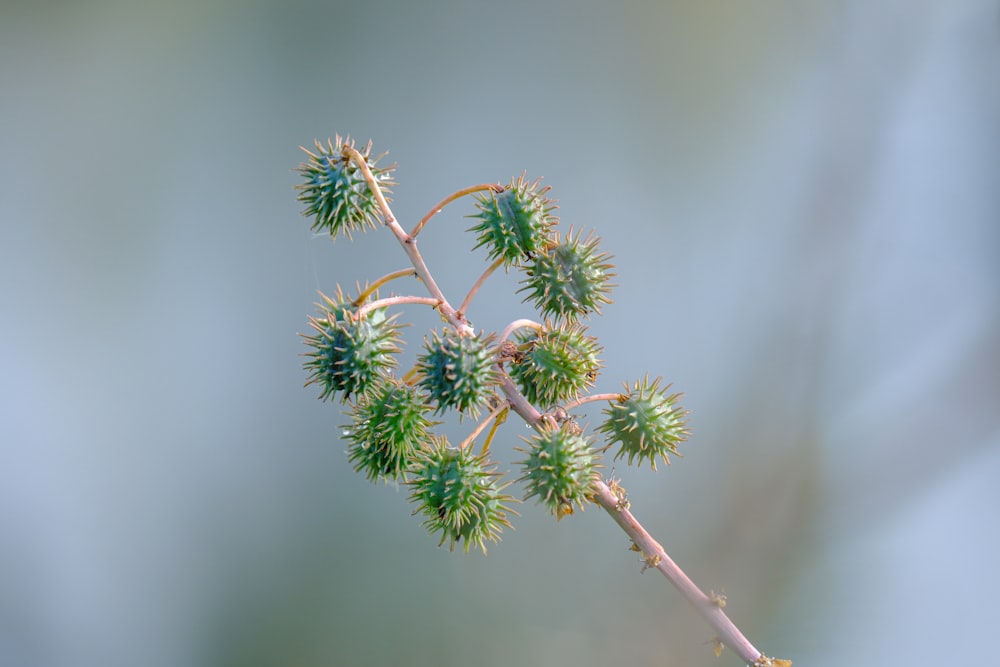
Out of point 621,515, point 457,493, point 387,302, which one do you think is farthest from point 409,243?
point 621,515

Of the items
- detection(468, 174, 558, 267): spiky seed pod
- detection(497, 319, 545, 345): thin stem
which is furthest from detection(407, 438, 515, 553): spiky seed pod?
detection(468, 174, 558, 267): spiky seed pod

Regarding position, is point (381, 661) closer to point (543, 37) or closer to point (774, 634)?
point (774, 634)

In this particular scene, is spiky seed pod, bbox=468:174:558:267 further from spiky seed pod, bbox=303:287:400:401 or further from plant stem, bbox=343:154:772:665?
spiky seed pod, bbox=303:287:400:401

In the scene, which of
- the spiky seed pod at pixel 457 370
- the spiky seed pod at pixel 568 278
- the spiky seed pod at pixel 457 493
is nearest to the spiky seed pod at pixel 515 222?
the spiky seed pod at pixel 568 278

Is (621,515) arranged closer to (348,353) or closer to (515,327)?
(515,327)

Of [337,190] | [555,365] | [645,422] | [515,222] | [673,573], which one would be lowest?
[673,573]

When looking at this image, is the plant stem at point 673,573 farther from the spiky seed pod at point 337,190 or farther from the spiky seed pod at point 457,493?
the spiky seed pod at point 337,190
